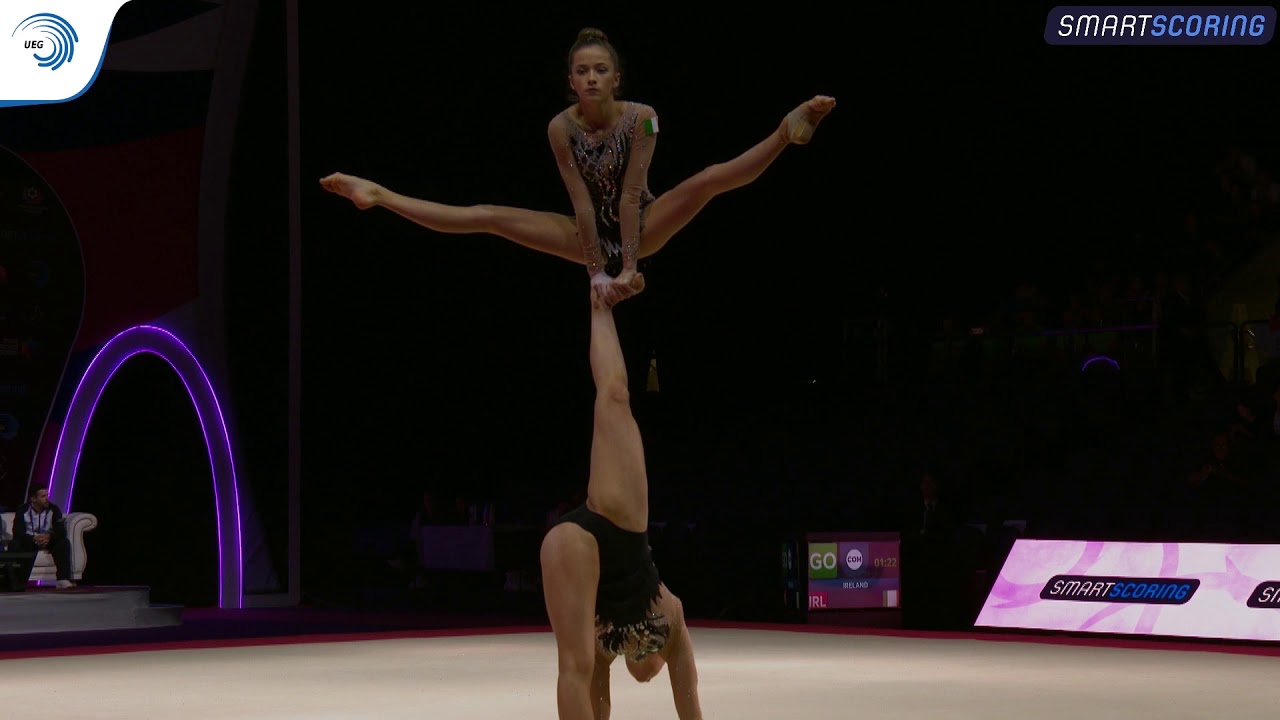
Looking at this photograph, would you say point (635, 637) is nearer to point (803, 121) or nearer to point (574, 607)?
point (574, 607)

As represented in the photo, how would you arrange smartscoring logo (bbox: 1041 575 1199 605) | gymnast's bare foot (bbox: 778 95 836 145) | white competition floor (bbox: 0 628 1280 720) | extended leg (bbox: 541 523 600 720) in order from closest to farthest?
gymnast's bare foot (bbox: 778 95 836 145)
extended leg (bbox: 541 523 600 720)
white competition floor (bbox: 0 628 1280 720)
smartscoring logo (bbox: 1041 575 1199 605)

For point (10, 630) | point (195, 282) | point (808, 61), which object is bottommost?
point (10, 630)

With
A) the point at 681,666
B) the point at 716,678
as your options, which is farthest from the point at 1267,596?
the point at 681,666

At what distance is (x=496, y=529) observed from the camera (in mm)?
17188

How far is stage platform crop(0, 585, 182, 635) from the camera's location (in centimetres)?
1459

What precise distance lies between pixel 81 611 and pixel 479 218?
1142 cm

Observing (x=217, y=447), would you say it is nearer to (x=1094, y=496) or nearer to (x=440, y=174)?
(x=440, y=174)

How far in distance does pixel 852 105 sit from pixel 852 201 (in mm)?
1312

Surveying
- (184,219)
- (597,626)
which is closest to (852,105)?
(184,219)

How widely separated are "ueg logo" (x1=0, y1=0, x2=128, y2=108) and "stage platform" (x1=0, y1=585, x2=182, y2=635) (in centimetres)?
465

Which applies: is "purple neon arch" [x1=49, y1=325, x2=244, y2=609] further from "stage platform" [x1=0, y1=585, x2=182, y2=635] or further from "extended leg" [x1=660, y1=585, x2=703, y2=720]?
"extended leg" [x1=660, y1=585, x2=703, y2=720]

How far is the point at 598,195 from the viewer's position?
478cm

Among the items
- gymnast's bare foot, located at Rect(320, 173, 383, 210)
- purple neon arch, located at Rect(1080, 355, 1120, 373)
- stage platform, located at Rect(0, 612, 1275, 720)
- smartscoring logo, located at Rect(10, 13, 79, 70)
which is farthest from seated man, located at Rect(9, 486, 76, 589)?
gymnast's bare foot, located at Rect(320, 173, 383, 210)

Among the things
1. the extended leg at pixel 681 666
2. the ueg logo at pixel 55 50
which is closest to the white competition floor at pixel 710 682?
the extended leg at pixel 681 666
